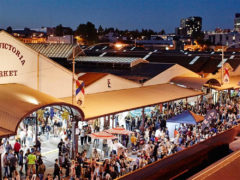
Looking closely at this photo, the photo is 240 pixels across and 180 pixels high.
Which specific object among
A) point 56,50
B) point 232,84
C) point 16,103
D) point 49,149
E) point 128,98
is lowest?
point 49,149

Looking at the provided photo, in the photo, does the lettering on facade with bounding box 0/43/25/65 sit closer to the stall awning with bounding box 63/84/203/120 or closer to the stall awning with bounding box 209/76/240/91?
the stall awning with bounding box 63/84/203/120

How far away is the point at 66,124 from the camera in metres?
22.4

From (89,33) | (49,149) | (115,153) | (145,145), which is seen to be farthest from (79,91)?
(89,33)

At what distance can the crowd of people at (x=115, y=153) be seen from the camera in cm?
1406

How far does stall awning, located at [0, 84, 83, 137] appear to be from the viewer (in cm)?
1246

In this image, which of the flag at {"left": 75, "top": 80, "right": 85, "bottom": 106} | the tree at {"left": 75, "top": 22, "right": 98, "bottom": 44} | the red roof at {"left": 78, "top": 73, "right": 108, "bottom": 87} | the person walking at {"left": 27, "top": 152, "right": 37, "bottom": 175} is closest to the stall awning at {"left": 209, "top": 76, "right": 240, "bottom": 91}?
the red roof at {"left": 78, "top": 73, "right": 108, "bottom": 87}

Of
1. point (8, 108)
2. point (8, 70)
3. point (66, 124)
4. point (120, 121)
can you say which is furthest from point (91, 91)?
point (8, 108)

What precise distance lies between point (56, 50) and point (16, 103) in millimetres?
16277

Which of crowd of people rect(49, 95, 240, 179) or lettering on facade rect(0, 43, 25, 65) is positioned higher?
lettering on facade rect(0, 43, 25, 65)

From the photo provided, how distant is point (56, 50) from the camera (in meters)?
29.4

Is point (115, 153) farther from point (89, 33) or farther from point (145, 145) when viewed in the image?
point (89, 33)

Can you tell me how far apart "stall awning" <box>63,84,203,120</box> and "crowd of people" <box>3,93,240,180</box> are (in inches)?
67.6

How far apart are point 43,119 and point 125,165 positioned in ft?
31.1

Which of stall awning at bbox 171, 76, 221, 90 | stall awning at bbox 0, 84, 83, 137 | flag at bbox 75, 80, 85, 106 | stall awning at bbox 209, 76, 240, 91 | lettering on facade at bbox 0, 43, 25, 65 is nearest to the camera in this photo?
stall awning at bbox 0, 84, 83, 137
